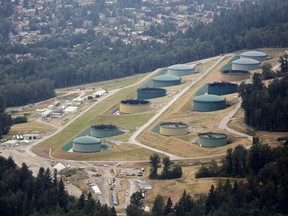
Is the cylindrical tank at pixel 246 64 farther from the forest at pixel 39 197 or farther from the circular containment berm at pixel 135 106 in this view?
the forest at pixel 39 197

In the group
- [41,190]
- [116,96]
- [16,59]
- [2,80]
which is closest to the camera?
[41,190]

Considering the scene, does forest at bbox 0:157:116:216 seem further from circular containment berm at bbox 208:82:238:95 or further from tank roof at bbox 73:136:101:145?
circular containment berm at bbox 208:82:238:95

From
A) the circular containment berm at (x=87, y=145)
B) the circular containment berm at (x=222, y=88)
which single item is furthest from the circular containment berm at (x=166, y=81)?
the circular containment berm at (x=87, y=145)

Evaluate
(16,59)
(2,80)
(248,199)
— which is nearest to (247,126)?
Result: (248,199)

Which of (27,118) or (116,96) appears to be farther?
(116,96)

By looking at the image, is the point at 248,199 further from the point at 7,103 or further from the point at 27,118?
the point at 7,103

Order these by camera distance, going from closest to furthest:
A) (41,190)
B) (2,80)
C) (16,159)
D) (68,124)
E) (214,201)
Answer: (214,201)
(41,190)
(16,159)
(68,124)
(2,80)

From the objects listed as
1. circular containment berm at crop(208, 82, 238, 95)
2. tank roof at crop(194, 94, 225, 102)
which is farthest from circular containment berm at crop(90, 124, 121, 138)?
circular containment berm at crop(208, 82, 238, 95)
